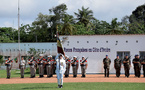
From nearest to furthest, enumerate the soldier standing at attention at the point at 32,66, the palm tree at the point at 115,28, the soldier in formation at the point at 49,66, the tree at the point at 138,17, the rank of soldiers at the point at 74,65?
the rank of soldiers at the point at 74,65
the soldier standing at attention at the point at 32,66
the soldier in formation at the point at 49,66
the palm tree at the point at 115,28
the tree at the point at 138,17

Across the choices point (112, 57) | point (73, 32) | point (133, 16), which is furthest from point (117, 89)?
point (133, 16)

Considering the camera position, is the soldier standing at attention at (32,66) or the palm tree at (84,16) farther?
the palm tree at (84,16)

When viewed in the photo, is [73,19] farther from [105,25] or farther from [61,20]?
[105,25]

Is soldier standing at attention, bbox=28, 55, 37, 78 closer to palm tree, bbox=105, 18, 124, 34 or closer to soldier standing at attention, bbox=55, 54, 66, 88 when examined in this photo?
soldier standing at attention, bbox=55, 54, 66, 88

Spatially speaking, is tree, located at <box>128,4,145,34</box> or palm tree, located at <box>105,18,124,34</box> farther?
tree, located at <box>128,4,145,34</box>

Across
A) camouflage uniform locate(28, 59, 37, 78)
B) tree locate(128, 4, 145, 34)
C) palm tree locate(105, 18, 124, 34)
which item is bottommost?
camouflage uniform locate(28, 59, 37, 78)

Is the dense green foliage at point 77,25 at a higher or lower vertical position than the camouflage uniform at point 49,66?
higher

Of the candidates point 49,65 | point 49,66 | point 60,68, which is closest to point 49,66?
point 49,66

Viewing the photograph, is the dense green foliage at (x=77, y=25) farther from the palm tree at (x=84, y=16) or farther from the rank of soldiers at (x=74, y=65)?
the rank of soldiers at (x=74, y=65)

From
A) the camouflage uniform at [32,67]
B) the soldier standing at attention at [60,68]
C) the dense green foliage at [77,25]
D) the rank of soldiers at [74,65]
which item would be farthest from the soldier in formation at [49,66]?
the dense green foliage at [77,25]

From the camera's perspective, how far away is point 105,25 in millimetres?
61312

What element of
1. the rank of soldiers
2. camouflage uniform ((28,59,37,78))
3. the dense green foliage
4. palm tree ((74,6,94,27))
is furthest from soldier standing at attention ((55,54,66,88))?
palm tree ((74,6,94,27))

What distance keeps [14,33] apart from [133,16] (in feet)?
101

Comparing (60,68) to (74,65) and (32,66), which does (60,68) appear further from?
(74,65)
